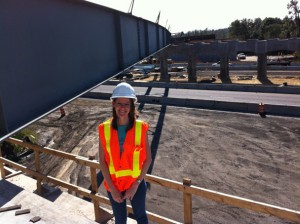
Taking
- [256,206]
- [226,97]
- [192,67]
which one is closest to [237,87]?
[226,97]

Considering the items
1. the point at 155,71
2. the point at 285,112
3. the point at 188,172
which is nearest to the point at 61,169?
the point at 188,172

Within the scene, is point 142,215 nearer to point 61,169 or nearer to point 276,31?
point 61,169

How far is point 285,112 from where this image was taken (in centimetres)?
2278

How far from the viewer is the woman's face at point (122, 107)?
11.6 ft

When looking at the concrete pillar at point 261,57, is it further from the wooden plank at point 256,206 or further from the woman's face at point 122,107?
the woman's face at point 122,107

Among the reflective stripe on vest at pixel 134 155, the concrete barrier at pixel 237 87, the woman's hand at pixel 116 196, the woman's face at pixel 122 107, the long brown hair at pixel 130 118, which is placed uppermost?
the woman's face at pixel 122 107

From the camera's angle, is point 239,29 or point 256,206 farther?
point 239,29

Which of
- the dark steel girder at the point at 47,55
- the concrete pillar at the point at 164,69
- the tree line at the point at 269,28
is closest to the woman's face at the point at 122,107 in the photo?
the dark steel girder at the point at 47,55

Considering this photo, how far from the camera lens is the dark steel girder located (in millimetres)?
4473

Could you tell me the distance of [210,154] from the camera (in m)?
16.0

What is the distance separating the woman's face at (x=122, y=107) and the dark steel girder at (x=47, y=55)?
1816 millimetres

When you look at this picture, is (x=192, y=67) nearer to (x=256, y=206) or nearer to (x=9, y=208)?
(x=9, y=208)

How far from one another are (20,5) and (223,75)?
37.7 m

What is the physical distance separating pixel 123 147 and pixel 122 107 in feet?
1.51
